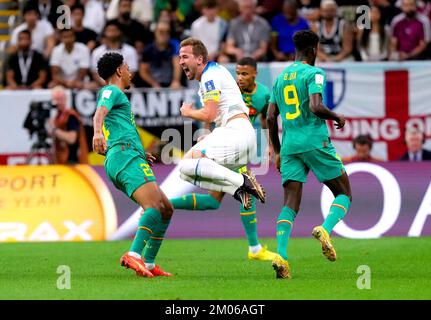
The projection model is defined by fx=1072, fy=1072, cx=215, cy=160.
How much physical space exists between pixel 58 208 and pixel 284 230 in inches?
247

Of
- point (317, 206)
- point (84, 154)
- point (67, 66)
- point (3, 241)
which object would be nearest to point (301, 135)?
point (317, 206)

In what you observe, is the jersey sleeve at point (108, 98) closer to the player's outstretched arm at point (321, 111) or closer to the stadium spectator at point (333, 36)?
the player's outstretched arm at point (321, 111)

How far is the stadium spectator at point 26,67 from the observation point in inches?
802

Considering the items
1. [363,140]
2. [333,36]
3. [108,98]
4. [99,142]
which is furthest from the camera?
[333,36]

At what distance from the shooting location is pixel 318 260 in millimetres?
12875

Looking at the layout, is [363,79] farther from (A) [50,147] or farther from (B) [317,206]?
(A) [50,147]

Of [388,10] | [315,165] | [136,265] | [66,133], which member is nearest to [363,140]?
[388,10]

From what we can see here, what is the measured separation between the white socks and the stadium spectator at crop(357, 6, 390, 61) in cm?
877

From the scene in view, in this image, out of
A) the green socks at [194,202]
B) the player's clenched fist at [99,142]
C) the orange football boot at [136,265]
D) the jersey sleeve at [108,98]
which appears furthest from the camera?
the green socks at [194,202]

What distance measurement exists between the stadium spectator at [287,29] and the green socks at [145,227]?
30.6 feet

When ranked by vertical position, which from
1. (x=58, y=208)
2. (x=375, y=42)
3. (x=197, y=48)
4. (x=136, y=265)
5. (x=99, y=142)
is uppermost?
(x=197, y=48)

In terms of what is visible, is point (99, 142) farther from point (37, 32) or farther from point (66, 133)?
point (37, 32)

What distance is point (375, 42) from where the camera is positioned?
773 inches

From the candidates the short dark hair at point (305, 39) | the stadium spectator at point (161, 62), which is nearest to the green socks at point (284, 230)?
the short dark hair at point (305, 39)
